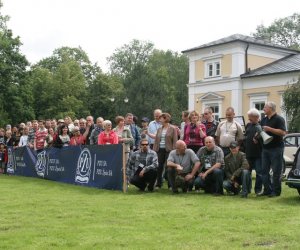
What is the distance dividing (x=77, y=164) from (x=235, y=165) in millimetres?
4827

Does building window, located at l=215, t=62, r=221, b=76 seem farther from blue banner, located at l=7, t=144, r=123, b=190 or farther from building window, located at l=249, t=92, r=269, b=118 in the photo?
blue banner, located at l=7, t=144, r=123, b=190

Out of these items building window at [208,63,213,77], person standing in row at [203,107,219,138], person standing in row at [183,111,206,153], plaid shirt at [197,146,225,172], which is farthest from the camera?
building window at [208,63,213,77]

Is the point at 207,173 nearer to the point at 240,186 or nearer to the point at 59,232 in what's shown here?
the point at 240,186

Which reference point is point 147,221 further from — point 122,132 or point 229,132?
point 122,132

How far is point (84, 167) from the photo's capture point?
14.2 meters

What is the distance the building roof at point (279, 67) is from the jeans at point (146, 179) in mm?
30325

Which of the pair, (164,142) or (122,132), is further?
(122,132)

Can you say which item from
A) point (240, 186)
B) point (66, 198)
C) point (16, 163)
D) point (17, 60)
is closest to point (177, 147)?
point (240, 186)

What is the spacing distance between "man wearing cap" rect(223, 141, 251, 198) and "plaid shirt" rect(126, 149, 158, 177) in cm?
170

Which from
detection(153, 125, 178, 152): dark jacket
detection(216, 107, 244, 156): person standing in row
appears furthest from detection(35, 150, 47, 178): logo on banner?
detection(216, 107, 244, 156): person standing in row

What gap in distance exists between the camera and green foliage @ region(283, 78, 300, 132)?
1258 inches

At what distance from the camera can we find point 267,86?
42562 millimetres

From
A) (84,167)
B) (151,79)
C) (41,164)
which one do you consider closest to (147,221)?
(84,167)

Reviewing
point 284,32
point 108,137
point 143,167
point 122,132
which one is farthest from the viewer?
point 284,32
